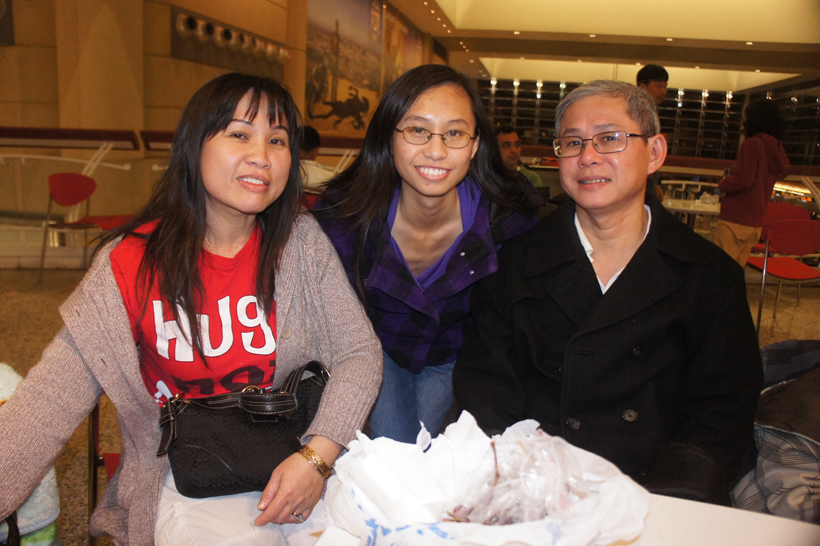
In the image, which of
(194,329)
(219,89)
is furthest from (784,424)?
(219,89)

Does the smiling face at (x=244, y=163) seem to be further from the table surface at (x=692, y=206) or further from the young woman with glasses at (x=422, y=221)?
the table surface at (x=692, y=206)

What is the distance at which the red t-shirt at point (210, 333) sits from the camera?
4.48 feet

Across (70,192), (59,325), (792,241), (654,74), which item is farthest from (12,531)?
(792,241)

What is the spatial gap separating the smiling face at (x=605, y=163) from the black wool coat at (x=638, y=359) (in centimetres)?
11

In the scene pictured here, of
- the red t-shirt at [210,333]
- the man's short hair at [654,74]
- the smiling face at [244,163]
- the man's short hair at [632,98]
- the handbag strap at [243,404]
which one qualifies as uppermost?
the man's short hair at [654,74]

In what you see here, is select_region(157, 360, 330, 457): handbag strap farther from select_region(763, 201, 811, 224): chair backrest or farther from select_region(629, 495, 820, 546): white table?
select_region(763, 201, 811, 224): chair backrest

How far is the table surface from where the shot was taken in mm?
5531

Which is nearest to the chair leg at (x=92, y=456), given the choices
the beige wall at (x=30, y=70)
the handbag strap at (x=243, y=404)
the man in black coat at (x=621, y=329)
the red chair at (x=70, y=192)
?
the handbag strap at (x=243, y=404)

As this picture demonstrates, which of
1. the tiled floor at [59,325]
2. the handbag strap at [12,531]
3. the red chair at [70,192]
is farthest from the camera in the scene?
the red chair at [70,192]

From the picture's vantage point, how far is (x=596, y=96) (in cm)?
153

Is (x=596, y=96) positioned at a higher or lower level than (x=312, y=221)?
higher

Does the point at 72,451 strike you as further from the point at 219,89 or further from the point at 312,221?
the point at 219,89

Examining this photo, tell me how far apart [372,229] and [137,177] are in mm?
5339

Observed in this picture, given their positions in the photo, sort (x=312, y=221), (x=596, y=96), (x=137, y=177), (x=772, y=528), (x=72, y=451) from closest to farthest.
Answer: (x=772, y=528) → (x=596, y=96) → (x=312, y=221) → (x=72, y=451) → (x=137, y=177)
